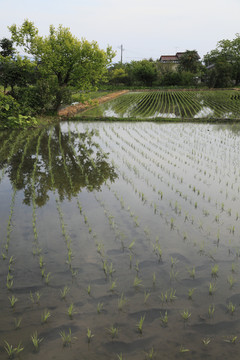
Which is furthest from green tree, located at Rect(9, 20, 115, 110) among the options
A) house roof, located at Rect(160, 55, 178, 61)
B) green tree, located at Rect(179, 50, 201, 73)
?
house roof, located at Rect(160, 55, 178, 61)

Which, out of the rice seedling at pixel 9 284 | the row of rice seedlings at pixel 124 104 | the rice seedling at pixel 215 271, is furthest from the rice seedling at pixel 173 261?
the row of rice seedlings at pixel 124 104

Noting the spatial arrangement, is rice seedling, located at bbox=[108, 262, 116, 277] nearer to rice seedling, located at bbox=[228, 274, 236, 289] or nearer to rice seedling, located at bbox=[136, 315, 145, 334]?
rice seedling, located at bbox=[136, 315, 145, 334]

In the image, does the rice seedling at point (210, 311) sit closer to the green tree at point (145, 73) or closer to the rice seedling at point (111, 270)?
the rice seedling at point (111, 270)

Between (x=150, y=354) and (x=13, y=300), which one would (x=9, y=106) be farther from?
(x=150, y=354)

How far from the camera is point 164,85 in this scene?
183 feet

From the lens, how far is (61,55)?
22469 mm

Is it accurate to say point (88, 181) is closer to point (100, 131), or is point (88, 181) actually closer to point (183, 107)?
point (100, 131)

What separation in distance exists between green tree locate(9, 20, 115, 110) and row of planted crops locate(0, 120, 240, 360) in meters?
14.5

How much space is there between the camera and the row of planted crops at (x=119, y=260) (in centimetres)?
324

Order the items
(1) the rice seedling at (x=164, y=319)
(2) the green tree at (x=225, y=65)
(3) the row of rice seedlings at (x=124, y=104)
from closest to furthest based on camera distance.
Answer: (1) the rice seedling at (x=164, y=319) < (3) the row of rice seedlings at (x=124, y=104) < (2) the green tree at (x=225, y=65)

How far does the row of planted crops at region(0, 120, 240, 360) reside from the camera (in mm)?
3238

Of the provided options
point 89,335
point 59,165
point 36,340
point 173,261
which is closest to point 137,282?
point 173,261

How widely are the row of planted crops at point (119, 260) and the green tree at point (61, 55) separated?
14.5 metres

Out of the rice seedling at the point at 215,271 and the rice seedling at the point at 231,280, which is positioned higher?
the rice seedling at the point at 215,271
